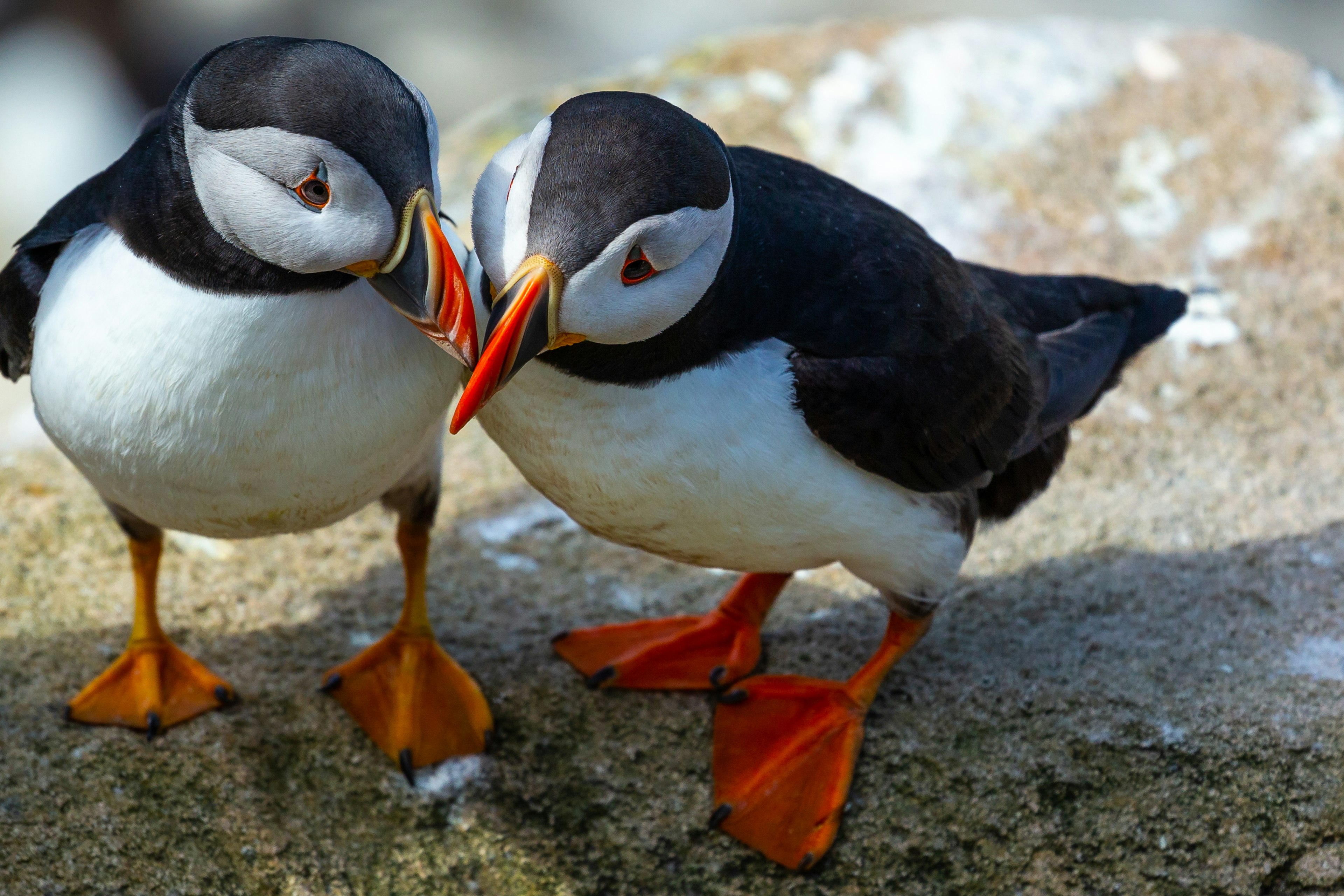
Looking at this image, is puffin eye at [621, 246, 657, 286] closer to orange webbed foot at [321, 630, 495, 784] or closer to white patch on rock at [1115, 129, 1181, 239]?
orange webbed foot at [321, 630, 495, 784]

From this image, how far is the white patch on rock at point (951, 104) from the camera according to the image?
5543 mm

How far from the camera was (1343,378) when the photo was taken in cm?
495

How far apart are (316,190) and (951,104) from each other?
4096mm

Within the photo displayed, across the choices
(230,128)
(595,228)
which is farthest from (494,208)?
(230,128)

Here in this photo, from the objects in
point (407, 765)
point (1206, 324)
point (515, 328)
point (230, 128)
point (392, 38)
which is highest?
point (230, 128)

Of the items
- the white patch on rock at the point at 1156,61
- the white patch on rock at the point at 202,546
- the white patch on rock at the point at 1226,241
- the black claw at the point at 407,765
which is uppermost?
the white patch on rock at the point at 1156,61

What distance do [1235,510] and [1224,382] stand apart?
768 millimetres

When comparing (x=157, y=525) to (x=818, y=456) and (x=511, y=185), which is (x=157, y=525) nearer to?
(x=511, y=185)

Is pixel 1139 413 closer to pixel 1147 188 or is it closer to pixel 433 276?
pixel 1147 188

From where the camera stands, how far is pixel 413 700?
345 cm

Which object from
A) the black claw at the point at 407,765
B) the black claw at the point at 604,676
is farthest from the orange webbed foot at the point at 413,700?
the black claw at the point at 604,676

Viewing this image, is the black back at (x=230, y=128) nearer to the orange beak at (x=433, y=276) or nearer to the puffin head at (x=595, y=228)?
the orange beak at (x=433, y=276)

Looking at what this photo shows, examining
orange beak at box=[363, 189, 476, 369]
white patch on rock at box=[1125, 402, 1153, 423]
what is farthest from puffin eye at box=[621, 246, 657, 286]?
white patch on rock at box=[1125, 402, 1153, 423]

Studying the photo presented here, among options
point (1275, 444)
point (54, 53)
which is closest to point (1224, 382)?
point (1275, 444)
